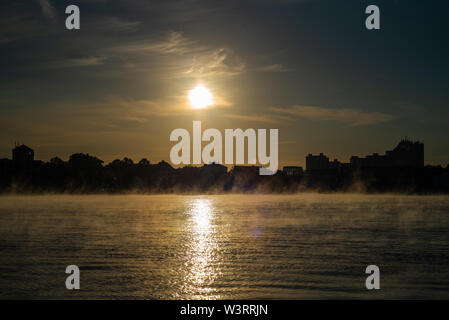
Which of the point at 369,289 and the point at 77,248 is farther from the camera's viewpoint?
the point at 77,248

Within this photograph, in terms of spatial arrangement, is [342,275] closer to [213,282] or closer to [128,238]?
[213,282]

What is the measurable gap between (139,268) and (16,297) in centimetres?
1361

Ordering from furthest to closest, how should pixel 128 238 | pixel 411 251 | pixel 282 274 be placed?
1. pixel 128 238
2. pixel 411 251
3. pixel 282 274

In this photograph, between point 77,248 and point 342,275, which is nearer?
point 342,275

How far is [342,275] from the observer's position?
41.2 meters

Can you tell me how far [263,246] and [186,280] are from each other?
22.7 metres

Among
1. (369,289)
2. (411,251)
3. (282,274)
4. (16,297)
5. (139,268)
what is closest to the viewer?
(16,297)

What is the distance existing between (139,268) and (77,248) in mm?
16721

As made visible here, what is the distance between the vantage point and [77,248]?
59594 millimetres

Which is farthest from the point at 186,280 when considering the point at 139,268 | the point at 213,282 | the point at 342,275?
the point at 342,275

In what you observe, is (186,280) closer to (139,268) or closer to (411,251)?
(139,268)
